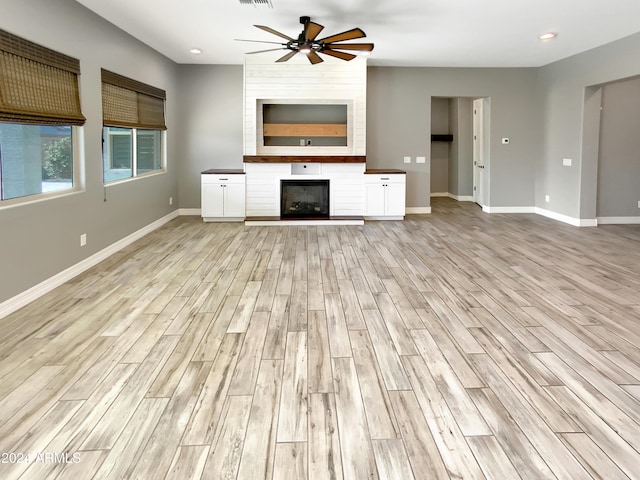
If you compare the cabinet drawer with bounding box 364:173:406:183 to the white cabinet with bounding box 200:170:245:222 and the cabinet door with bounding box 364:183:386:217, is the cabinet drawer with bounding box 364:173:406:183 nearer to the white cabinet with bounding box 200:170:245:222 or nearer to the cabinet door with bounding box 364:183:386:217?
the cabinet door with bounding box 364:183:386:217

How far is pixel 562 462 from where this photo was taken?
6.60 ft

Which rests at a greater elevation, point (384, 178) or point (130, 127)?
point (130, 127)

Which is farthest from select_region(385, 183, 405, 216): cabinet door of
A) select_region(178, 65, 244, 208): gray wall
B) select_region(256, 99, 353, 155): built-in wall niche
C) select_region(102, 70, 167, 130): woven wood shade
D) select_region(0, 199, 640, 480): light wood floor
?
select_region(102, 70, 167, 130): woven wood shade

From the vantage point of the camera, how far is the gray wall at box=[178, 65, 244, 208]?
8.79 meters

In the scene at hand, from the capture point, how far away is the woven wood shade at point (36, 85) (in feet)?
12.6

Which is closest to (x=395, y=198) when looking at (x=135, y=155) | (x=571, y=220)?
(x=571, y=220)

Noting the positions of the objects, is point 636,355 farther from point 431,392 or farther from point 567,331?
point 431,392

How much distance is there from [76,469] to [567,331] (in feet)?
10.2

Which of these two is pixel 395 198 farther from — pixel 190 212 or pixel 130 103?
pixel 130 103

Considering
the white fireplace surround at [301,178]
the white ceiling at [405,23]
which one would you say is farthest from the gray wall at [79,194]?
the white fireplace surround at [301,178]

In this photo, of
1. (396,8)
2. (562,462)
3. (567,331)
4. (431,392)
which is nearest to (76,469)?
(431,392)

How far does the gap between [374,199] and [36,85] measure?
5.44m

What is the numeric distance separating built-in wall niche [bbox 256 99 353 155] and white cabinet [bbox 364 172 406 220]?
2.31 ft

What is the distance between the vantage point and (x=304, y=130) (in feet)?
28.8
